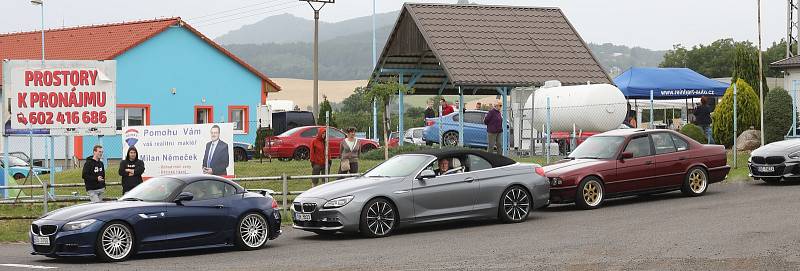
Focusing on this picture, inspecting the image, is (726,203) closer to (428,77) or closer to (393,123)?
(428,77)

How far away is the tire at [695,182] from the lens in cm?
2209

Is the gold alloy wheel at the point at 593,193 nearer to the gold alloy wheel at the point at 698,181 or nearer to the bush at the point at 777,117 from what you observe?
the gold alloy wheel at the point at 698,181

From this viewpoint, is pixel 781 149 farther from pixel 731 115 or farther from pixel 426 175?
pixel 426 175

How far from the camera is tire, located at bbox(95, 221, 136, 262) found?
15906 millimetres

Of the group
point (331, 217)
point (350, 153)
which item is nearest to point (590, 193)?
point (331, 217)

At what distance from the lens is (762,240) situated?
15016mm

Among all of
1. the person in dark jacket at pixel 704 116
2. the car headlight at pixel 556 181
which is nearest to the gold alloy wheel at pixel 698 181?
the car headlight at pixel 556 181

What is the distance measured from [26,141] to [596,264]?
35788 millimetres

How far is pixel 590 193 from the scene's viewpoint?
21.1m

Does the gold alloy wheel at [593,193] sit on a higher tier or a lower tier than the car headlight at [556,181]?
lower

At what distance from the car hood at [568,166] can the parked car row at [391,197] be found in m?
0.02

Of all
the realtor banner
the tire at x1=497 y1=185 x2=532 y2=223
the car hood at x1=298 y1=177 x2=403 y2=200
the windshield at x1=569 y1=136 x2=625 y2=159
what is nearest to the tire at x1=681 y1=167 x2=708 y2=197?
the windshield at x1=569 y1=136 x2=625 y2=159

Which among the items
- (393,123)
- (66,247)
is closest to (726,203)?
(66,247)

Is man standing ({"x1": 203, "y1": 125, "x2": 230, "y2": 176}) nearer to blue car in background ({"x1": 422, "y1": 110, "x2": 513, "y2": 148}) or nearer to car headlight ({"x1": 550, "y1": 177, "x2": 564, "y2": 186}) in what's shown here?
car headlight ({"x1": 550, "y1": 177, "x2": 564, "y2": 186})
